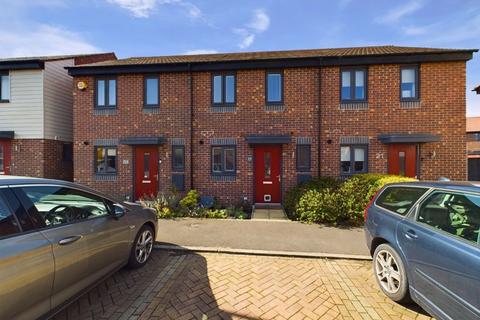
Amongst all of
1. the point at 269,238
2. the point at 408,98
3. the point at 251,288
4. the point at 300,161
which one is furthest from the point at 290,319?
the point at 408,98

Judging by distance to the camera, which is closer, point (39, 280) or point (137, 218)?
point (39, 280)

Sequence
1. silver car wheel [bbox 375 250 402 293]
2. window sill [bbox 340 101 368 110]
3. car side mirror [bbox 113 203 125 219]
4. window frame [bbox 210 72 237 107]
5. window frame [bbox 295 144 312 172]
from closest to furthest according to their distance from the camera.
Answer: silver car wheel [bbox 375 250 402 293]
car side mirror [bbox 113 203 125 219]
window sill [bbox 340 101 368 110]
window frame [bbox 295 144 312 172]
window frame [bbox 210 72 237 107]

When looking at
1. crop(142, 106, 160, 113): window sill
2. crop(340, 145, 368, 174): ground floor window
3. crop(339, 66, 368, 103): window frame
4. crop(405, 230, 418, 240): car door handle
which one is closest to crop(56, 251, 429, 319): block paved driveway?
crop(405, 230, 418, 240): car door handle

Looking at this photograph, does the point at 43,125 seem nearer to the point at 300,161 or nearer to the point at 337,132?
the point at 300,161

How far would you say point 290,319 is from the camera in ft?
9.43

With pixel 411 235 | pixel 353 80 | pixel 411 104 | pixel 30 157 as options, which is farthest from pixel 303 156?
pixel 30 157

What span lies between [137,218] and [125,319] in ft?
5.04

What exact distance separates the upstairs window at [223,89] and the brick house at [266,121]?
39mm

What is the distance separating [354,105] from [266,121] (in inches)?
130

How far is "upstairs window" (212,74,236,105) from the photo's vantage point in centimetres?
922

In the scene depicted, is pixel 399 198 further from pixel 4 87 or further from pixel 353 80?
pixel 4 87

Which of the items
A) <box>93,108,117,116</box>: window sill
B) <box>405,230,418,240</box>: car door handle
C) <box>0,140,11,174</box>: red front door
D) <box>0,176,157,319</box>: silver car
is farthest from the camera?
<box>0,140,11,174</box>: red front door

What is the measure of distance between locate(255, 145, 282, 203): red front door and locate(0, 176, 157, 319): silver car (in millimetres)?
5858

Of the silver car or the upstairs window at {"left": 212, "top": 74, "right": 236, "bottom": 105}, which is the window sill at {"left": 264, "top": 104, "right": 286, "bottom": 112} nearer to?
the upstairs window at {"left": 212, "top": 74, "right": 236, "bottom": 105}
